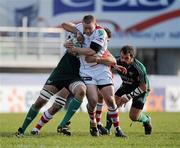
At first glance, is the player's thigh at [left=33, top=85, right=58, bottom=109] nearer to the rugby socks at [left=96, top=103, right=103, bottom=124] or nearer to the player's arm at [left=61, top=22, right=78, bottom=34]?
the player's arm at [left=61, top=22, right=78, bottom=34]

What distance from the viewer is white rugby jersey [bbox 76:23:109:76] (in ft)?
40.8

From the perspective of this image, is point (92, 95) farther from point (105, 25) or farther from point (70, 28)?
point (105, 25)

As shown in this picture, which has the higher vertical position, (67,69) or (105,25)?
(67,69)

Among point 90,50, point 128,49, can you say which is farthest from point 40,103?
point 128,49

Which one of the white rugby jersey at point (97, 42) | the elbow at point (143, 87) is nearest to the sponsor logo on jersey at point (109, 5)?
the elbow at point (143, 87)

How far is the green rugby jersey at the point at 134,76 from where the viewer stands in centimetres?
1362

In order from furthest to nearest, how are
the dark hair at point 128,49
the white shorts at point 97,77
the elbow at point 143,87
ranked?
the elbow at point 143,87 < the dark hair at point 128,49 < the white shorts at point 97,77

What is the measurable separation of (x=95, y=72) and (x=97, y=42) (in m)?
0.71

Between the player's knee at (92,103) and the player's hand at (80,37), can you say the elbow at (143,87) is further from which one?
the player's hand at (80,37)

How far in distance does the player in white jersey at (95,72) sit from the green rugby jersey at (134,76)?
2.69ft

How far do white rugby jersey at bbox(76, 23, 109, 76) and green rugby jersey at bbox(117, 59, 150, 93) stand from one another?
838 mm

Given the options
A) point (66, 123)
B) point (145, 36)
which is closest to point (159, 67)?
point (145, 36)

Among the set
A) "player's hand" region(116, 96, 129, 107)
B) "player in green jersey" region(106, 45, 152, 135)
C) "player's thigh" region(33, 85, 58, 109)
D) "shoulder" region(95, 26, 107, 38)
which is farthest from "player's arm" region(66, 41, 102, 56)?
"player's hand" region(116, 96, 129, 107)

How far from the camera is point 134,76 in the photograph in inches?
546
